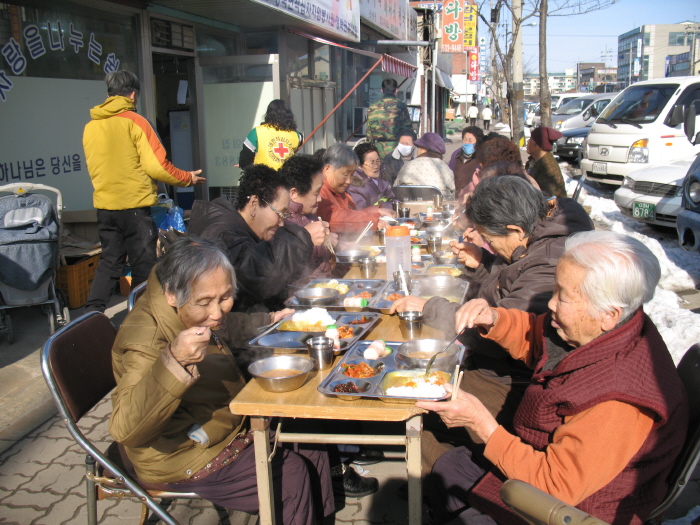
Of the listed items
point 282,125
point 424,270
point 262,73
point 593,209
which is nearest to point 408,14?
point 593,209

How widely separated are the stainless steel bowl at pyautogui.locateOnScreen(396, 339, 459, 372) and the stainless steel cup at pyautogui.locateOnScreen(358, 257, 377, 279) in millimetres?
1376

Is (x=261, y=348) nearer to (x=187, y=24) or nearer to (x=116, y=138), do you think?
(x=116, y=138)

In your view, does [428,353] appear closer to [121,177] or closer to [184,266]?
[184,266]

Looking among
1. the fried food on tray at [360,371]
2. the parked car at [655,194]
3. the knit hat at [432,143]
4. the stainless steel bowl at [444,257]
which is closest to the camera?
the fried food on tray at [360,371]

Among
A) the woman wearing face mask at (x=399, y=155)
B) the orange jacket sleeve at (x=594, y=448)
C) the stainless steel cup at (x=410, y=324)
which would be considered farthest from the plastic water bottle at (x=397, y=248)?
the woman wearing face mask at (x=399, y=155)

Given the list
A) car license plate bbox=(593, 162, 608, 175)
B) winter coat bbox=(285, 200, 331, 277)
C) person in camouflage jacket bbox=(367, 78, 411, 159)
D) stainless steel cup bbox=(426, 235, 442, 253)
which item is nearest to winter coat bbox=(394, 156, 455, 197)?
person in camouflage jacket bbox=(367, 78, 411, 159)

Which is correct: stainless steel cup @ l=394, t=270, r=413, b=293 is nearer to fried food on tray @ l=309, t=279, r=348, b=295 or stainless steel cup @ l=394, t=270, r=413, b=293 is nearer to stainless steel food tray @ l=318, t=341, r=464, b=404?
fried food on tray @ l=309, t=279, r=348, b=295

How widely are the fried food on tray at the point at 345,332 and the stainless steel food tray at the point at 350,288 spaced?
0.42m

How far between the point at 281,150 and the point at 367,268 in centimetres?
312

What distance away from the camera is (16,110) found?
563cm

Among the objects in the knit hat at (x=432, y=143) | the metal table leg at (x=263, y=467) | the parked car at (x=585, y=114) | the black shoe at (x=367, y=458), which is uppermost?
the parked car at (x=585, y=114)

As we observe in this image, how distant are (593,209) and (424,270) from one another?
8.29 metres

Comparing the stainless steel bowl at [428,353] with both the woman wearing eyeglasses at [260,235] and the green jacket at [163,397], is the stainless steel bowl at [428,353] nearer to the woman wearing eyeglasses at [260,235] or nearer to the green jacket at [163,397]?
the green jacket at [163,397]

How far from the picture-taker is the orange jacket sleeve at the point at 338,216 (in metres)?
5.24
